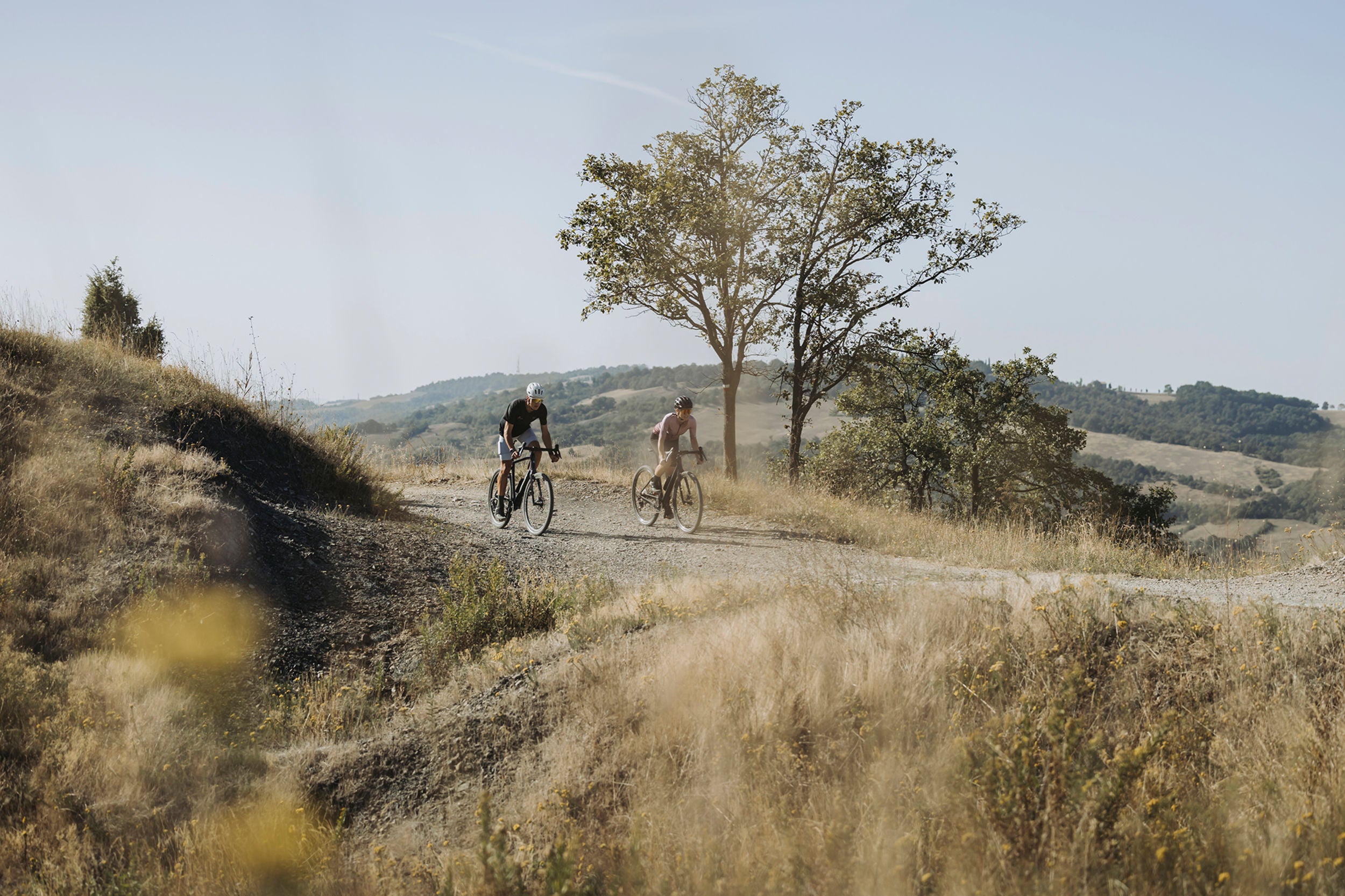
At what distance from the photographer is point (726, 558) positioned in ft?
34.6

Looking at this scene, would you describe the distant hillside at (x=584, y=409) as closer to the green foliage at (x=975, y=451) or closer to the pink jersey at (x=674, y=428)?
the green foliage at (x=975, y=451)

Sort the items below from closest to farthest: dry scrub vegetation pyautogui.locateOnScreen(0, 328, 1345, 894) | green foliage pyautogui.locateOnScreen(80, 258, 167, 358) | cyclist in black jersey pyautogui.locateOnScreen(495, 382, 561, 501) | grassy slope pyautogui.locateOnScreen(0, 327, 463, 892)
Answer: dry scrub vegetation pyautogui.locateOnScreen(0, 328, 1345, 894) → grassy slope pyautogui.locateOnScreen(0, 327, 463, 892) → cyclist in black jersey pyautogui.locateOnScreen(495, 382, 561, 501) → green foliage pyautogui.locateOnScreen(80, 258, 167, 358)

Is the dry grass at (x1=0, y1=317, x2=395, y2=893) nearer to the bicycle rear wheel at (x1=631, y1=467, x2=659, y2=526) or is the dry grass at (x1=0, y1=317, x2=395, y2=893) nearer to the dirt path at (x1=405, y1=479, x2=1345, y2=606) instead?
the dirt path at (x1=405, y1=479, x2=1345, y2=606)

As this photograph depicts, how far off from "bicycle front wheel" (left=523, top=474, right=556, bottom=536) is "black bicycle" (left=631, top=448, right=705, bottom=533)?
194 centimetres

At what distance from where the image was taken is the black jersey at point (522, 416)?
12180mm

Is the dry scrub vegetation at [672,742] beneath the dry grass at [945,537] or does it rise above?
beneath

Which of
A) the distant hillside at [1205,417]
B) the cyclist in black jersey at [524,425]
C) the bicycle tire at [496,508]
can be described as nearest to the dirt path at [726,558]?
the bicycle tire at [496,508]

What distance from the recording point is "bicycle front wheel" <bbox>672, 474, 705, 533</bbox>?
41.8 ft

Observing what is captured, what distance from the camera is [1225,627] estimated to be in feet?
16.5

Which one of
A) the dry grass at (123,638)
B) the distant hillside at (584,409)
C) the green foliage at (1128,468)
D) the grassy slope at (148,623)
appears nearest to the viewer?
the dry grass at (123,638)

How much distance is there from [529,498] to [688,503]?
2.72 meters

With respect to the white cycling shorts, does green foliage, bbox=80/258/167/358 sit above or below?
above

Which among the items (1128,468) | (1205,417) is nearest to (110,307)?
(1128,468)

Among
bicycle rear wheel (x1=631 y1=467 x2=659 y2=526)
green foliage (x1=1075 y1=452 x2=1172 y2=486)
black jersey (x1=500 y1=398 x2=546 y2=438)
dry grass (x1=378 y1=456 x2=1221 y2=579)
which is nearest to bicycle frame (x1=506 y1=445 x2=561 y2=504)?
black jersey (x1=500 y1=398 x2=546 y2=438)
